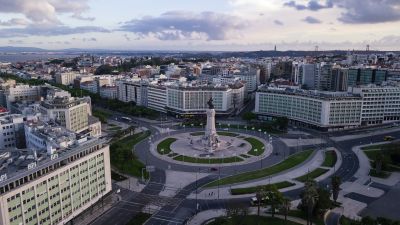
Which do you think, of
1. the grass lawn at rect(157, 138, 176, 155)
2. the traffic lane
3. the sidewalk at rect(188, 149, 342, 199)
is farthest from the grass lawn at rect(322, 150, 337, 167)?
the grass lawn at rect(157, 138, 176, 155)

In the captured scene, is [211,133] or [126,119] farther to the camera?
[126,119]

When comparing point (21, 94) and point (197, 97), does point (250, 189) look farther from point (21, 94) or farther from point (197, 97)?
point (21, 94)

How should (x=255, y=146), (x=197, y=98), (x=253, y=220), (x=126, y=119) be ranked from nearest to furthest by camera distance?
1. (x=253, y=220)
2. (x=255, y=146)
3. (x=126, y=119)
4. (x=197, y=98)

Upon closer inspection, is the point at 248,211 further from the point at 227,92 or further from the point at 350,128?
the point at 227,92

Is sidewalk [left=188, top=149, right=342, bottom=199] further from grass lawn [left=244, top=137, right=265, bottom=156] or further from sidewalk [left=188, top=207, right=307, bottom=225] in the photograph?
grass lawn [left=244, top=137, right=265, bottom=156]

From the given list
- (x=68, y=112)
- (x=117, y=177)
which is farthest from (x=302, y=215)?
(x=68, y=112)

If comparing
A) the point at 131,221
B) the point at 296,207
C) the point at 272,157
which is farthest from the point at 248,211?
the point at 272,157

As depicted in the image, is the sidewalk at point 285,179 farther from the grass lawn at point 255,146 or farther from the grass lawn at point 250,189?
the grass lawn at point 255,146
